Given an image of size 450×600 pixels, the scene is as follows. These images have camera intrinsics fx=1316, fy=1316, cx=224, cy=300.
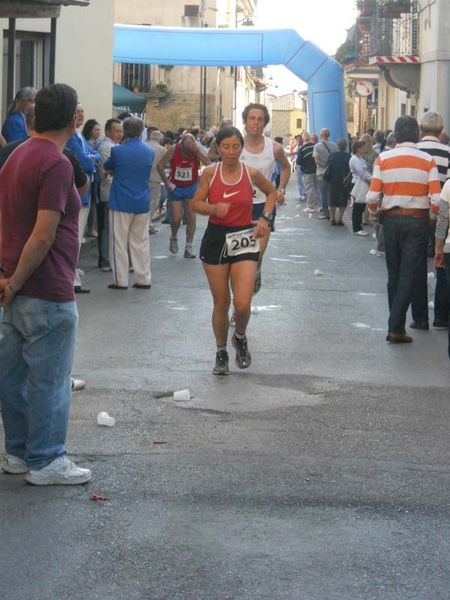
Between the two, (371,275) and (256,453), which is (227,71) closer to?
(371,275)

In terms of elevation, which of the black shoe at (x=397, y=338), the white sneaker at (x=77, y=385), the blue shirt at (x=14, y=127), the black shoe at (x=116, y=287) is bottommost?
the white sneaker at (x=77, y=385)

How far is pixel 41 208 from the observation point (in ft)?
19.8

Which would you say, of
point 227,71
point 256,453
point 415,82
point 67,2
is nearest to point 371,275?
point 67,2

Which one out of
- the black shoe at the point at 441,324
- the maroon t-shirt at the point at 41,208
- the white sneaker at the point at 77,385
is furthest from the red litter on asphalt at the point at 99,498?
the black shoe at the point at 441,324

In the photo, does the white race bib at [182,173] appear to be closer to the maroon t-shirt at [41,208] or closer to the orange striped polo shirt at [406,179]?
the orange striped polo shirt at [406,179]

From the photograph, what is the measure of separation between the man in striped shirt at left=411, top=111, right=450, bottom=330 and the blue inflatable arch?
21.9m

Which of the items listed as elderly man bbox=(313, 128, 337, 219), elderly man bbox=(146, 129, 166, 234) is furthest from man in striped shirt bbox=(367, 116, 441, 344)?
elderly man bbox=(313, 128, 337, 219)

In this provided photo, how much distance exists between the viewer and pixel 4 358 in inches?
252

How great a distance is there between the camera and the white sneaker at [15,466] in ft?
21.5

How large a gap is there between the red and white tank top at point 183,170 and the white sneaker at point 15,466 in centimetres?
1222

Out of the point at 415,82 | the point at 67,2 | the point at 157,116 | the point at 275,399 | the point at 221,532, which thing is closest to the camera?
the point at 221,532

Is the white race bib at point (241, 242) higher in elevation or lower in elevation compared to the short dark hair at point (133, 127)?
lower

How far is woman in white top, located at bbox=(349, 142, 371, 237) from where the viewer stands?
23.5m

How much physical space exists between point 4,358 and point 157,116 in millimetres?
50988
